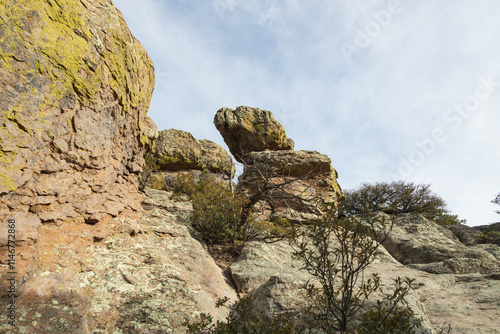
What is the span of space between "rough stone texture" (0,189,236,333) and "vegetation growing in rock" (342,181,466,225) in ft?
40.1

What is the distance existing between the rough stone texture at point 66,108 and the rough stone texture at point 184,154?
299 inches

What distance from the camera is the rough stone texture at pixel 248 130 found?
16.1 meters

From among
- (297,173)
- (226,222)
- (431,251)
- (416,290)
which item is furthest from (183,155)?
(416,290)

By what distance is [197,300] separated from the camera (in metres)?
3.90

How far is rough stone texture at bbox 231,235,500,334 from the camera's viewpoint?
3686mm

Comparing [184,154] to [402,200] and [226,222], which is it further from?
[402,200]

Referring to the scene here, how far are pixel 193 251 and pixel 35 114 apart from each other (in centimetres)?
367

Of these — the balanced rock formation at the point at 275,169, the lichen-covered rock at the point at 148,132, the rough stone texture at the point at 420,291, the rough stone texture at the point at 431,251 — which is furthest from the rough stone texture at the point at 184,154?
the rough stone texture at the point at 431,251

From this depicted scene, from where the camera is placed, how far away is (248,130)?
52.5 feet

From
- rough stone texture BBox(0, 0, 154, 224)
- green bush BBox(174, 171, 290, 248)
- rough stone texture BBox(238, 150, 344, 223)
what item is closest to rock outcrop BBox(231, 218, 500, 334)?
green bush BBox(174, 171, 290, 248)

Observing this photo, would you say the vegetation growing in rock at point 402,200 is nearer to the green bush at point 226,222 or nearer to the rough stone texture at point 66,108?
the green bush at point 226,222

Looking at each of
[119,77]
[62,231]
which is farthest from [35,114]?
[119,77]

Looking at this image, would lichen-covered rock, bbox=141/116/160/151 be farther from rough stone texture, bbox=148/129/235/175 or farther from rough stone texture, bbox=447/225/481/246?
rough stone texture, bbox=447/225/481/246

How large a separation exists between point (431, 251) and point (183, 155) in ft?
37.5
